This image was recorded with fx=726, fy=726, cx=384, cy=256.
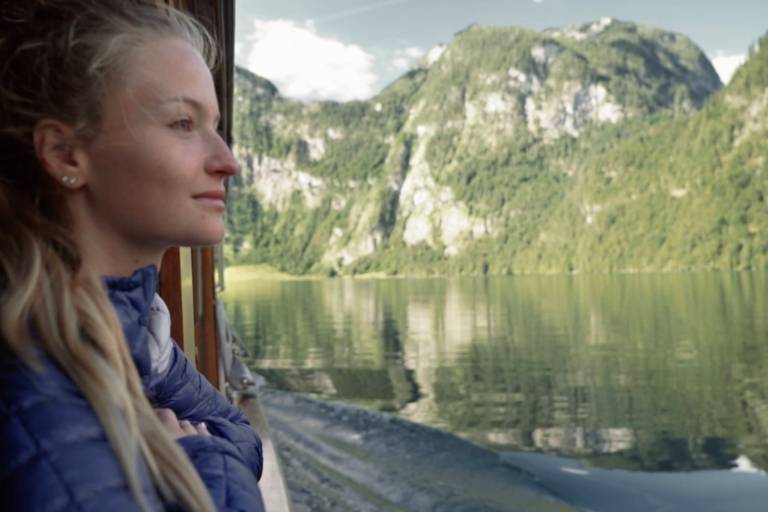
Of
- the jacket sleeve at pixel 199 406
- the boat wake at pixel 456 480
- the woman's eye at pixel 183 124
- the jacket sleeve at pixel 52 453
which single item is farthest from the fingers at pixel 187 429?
the boat wake at pixel 456 480

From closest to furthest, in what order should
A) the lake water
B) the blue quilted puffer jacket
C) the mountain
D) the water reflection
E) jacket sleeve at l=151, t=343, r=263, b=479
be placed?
the blue quilted puffer jacket, jacket sleeve at l=151, t=343, r=263, b=479, the lake water, the water reflection, the mountain

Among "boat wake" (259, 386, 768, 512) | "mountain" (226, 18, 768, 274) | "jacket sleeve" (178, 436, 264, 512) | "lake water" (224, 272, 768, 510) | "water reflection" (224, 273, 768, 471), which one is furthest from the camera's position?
"mountain" (226, 18, 768, 274)

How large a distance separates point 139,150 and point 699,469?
381 inches

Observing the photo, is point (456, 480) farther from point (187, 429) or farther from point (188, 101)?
point (188, 101)

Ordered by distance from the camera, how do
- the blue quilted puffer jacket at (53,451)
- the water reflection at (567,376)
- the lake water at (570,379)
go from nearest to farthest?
the blue quilted puffer jacket at (53,451) → the lake water at (570,379) → the water reflection at (567,376)

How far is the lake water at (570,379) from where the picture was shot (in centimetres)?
1002

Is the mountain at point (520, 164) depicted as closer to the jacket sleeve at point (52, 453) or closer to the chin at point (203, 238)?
the chin at point (203, 238)

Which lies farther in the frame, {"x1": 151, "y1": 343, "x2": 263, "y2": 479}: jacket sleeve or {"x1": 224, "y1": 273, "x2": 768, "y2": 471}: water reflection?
{"x1": 224, "y1": 273, "x2": 768, "y2": 471}: water reflection

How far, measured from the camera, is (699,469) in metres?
9.12

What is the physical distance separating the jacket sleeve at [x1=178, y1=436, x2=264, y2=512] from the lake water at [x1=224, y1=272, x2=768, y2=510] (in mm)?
8694

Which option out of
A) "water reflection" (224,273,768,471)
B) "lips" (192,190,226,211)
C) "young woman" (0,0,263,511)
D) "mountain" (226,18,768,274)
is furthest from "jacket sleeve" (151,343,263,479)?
"mountain" (226,18,768,274)

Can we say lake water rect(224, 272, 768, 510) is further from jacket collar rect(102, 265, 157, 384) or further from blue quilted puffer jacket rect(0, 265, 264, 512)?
blue quilted puffer jacket rect(0, 265, 264, 512)

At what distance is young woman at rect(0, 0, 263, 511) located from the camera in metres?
0.68

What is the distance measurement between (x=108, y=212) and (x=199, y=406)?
1.34ft
